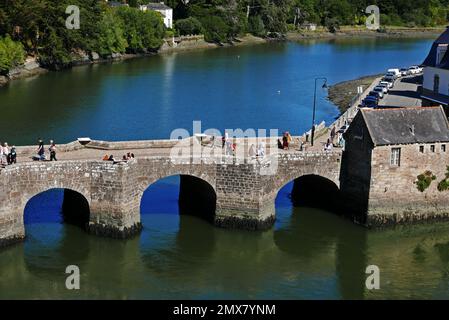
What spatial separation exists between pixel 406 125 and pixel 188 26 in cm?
10089

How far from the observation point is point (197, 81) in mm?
93062

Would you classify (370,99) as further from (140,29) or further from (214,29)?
(214,29)

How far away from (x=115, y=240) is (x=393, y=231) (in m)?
14.8

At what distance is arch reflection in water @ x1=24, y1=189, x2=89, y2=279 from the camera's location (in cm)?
Result: 3594

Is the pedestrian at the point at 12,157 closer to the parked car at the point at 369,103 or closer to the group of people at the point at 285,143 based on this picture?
the group of people at the point at 285,143

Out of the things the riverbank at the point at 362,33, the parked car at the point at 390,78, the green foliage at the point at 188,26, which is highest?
the green foliage at the point at 188,26

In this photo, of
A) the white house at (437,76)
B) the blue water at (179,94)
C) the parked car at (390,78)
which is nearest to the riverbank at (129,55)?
the blue water at (179,94)

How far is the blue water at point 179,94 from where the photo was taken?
65.7m

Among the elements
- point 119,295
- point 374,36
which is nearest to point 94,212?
point 119,295

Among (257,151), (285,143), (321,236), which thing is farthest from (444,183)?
(257,151)

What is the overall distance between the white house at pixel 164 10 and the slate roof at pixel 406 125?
9887cm

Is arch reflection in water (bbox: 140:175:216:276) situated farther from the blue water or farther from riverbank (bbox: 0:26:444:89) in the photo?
riverbank (bbox: 0:26:444:89)

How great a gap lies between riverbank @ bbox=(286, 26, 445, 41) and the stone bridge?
118722 mm

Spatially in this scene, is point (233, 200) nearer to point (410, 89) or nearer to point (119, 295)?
point (119, 295)
